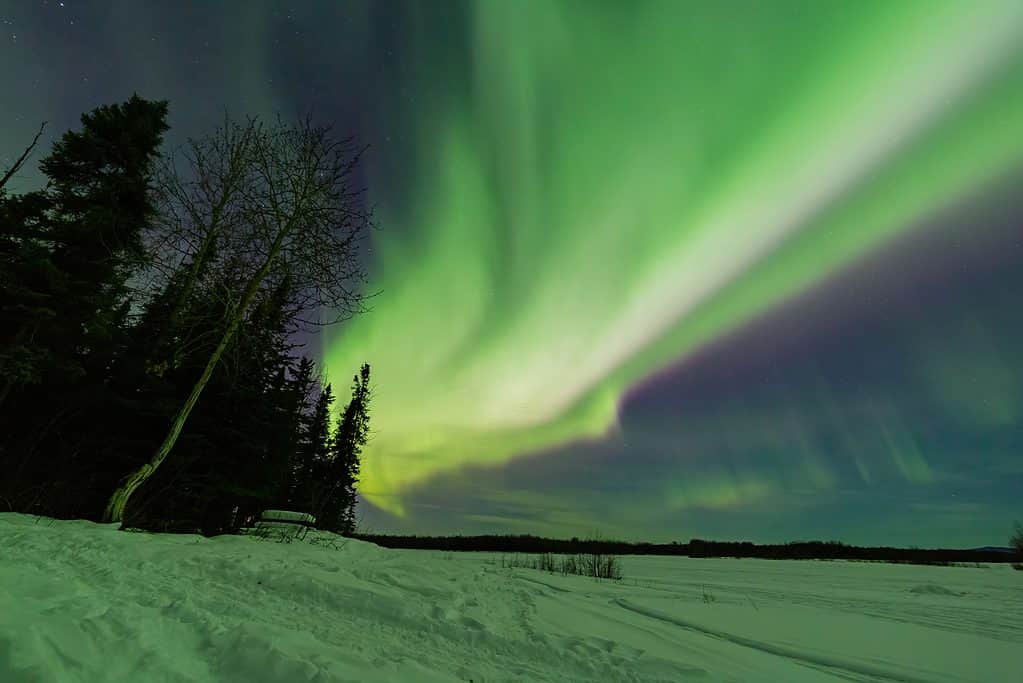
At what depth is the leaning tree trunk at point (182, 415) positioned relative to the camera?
30.1 feet

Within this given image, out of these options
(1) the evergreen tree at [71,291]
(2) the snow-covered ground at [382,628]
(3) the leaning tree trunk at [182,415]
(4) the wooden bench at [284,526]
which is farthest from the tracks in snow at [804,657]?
(1) the evergreen tree at [71,291]

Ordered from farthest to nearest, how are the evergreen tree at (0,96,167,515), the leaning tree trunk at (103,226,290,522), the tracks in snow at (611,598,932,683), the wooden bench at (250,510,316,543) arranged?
the evergreen tree at (0,96,167,515) → the wooden bench at (250,510,316,543) → the leaning tree trunk at (103,226,290,522) → the tracks in snow at (611,598,932,683)

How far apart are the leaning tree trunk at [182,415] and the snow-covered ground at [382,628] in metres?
1.94

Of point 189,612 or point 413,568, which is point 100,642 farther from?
point 413,568

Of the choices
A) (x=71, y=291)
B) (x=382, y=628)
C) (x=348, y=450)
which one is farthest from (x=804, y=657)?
(x=348, y=450)

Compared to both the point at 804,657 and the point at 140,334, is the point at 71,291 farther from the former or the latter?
the point at 804,657

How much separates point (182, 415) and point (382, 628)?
8.34 m

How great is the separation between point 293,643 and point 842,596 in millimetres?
13183

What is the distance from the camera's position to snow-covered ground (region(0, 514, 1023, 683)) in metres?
2.53

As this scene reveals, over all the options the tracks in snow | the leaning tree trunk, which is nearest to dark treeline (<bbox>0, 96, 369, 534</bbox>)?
the leaning tree trunk

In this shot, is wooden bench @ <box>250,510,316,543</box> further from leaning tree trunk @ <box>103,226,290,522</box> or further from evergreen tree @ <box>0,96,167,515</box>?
evergreen tree @ <box>0,96,167,515</box>

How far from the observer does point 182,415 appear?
9.91m

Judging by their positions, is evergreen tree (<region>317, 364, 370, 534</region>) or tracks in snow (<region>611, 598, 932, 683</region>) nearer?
tracks in snow (<region>611, 598, 932, 683</region>)

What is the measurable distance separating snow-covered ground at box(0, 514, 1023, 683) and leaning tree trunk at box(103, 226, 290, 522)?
194cm
